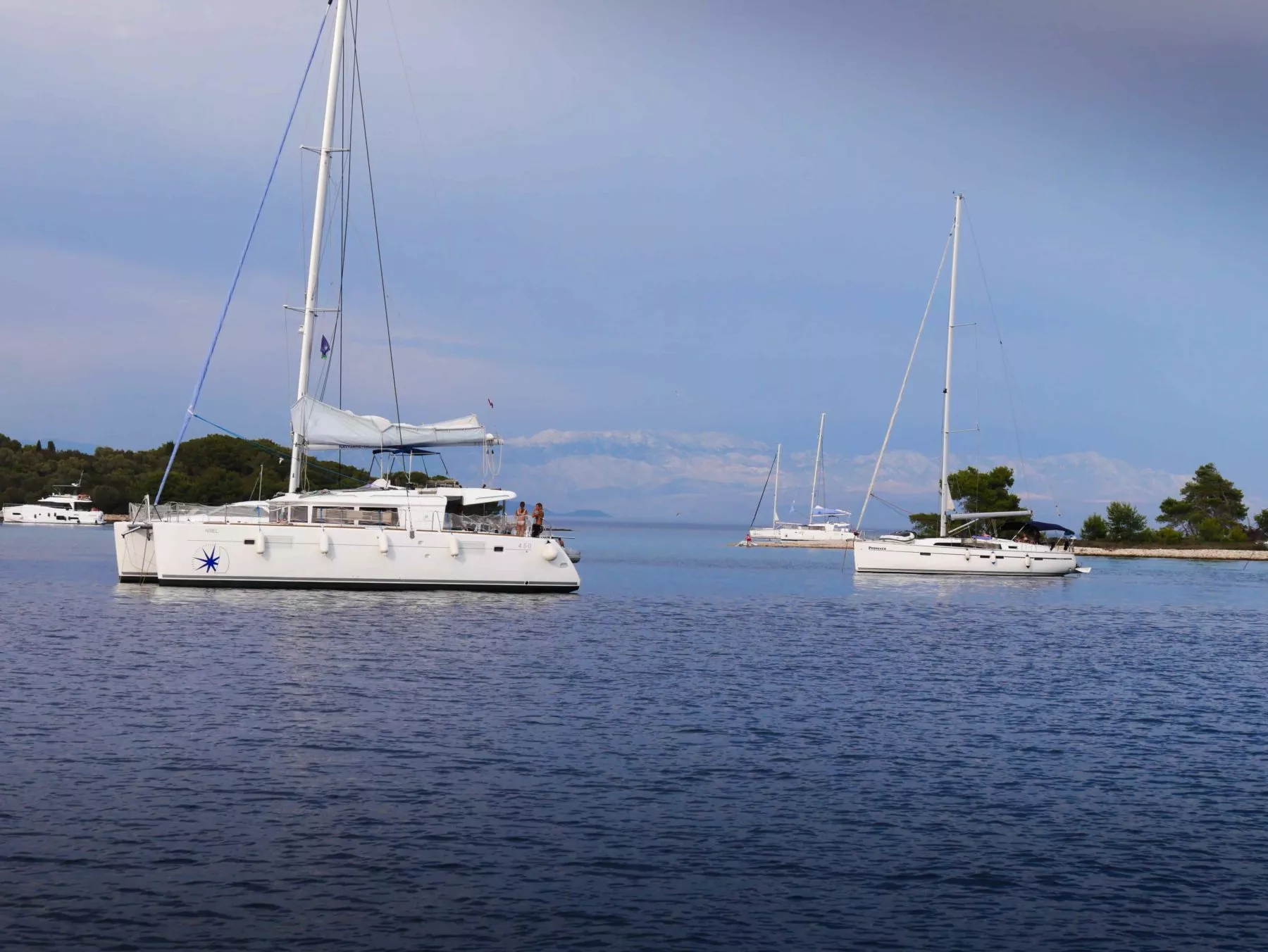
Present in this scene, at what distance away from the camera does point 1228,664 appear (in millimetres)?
30938

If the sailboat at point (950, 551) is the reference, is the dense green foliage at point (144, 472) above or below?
above

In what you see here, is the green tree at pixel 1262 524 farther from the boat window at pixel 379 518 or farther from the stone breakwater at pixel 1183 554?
the boat window at pixel 379 518

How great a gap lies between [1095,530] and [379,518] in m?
116

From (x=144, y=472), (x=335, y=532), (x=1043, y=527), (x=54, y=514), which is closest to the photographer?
(x=335, y=532)

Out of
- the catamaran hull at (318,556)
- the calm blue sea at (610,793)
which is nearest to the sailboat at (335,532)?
the catamaran hull at (318,556)

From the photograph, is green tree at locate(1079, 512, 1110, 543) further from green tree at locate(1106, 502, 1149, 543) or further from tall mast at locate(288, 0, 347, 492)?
tall mast at locate(288, 0, 347, 492)

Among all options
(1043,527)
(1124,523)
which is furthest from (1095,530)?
(1043,527)

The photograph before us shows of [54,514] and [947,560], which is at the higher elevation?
[54,514]

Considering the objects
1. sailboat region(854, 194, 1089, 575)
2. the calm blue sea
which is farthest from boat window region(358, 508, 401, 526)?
sailboat region(854, 194, 1089, 575)

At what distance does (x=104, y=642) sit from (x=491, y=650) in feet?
28.6

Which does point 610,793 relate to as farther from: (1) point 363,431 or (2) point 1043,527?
(2) point 1043,527

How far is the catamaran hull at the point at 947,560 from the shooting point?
6675 cm

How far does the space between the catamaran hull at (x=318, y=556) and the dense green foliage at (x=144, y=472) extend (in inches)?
4296

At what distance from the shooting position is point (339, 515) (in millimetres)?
40750
